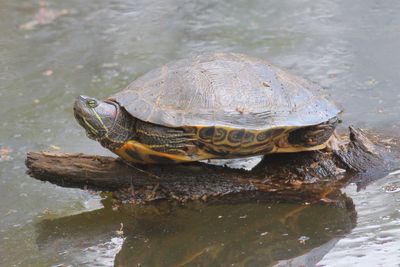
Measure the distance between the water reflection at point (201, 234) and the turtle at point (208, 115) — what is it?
0.39 metres

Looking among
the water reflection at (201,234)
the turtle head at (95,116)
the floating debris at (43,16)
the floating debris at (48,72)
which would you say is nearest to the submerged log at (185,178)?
the water reflection at (201,234)

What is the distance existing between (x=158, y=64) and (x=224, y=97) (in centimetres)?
305

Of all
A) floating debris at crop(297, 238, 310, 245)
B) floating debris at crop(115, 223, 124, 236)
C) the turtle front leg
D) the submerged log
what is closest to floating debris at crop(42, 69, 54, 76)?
the submerged log

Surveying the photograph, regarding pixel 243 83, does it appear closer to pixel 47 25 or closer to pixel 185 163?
pixel 185 163

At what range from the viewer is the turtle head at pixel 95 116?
4.35 metres

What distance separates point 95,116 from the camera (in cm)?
437

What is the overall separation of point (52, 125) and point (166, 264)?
2.68m

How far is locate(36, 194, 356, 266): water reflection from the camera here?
3854 millimetres

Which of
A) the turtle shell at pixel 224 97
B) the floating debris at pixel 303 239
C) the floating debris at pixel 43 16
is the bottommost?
the floating debris at pixel 303 239

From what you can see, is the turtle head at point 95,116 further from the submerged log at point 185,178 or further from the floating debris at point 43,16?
the floating debris at point 43,16

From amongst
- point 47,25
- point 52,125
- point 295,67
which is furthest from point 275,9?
point 52,125

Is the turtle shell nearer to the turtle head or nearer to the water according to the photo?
the turtle head

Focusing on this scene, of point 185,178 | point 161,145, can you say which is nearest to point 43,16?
point 185,178

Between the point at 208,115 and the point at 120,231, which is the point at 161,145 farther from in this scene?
the point at 120,231
